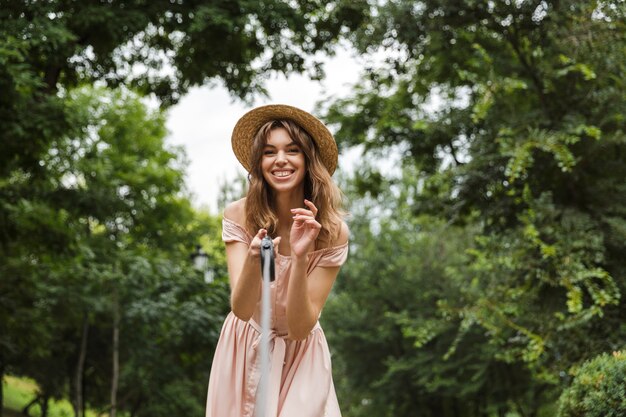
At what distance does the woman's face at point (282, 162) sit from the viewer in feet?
13.2

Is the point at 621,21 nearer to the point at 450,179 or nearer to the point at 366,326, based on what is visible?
the point at 450,179

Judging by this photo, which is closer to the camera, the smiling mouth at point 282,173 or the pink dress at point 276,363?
the pink dress at point 276,363

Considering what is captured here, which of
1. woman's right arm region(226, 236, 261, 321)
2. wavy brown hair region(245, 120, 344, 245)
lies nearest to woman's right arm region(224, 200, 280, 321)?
woman's right arm region(226, 236, 261, 321)

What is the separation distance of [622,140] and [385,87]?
4946 mm

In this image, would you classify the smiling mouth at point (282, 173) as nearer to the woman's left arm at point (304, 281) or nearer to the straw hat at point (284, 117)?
the straw hat at point (284, 117)

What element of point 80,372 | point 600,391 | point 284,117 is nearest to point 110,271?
point 80,372

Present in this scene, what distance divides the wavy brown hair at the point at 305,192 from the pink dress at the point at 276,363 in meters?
0.09

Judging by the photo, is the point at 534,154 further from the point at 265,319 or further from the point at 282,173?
the point at 265,319

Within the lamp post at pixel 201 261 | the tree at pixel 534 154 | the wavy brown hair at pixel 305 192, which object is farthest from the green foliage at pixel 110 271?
the wavy brown hair at pixel 305 192

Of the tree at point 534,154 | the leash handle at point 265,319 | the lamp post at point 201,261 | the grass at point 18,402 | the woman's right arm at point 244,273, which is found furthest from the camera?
the grass at point 18,402

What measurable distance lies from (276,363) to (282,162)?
92 cm

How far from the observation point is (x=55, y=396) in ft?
83.6

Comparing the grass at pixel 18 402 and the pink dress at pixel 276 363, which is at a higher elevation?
the grass at pixel 18 402

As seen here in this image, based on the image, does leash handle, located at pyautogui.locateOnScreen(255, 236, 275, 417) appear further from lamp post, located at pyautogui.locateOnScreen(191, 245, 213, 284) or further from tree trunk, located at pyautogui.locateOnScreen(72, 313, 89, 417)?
tree trunk, located at pyautogui.locateOnScreen(72, 313, 89, 417)
